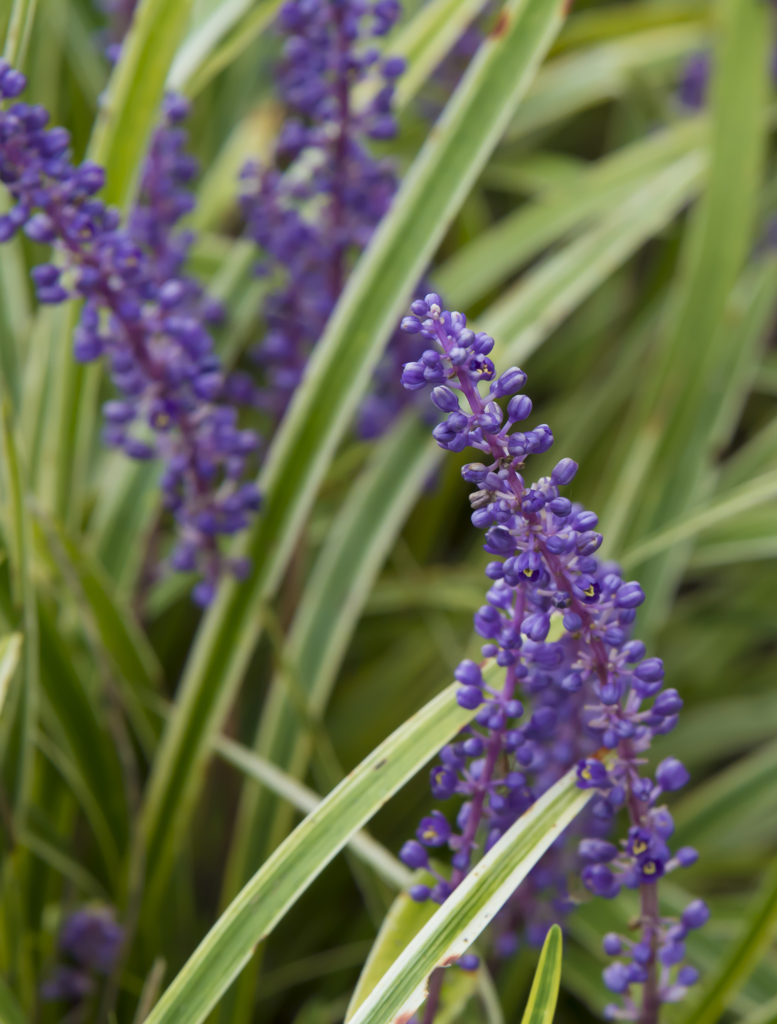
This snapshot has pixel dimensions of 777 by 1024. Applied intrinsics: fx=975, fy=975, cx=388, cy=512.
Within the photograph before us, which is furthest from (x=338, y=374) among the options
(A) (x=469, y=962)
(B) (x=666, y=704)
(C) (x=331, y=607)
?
(A) (x=469, y=962)

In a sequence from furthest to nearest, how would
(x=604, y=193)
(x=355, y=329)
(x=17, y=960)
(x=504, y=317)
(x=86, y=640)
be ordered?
(x=604, y=193)
(x=504, y=317)
(x=86, y=640)
(x=355, y=329)
(x=17, y=960)

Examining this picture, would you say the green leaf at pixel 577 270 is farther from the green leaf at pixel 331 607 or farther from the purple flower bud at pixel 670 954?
the purple flower bud at pixel 670 954

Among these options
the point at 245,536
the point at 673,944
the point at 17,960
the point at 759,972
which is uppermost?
the point at 245,536

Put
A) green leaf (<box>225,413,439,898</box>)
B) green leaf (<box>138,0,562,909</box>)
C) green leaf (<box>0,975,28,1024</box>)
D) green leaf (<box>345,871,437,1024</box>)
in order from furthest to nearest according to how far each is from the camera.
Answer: green leaf (<box>225,413,439,898</box>), green leaf (<box>138,0,562,909</box>), green leaf (<box>0,975,28,1024</box>), green leaf (<box>345,871,437,1024</box>)

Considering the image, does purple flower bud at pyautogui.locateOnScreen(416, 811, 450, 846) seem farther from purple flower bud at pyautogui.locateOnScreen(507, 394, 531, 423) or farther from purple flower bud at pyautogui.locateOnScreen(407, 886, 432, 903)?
purple flower bud at pyautogui.locateOnScreen(507, 394, 531, 423)

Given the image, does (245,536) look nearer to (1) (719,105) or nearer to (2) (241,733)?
(2) (241,733)

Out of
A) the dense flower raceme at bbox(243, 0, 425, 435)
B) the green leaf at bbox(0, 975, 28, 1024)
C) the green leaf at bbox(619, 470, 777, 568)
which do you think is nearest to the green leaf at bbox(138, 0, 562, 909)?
the dense flower raceme at bbox(243, 0, 425, 435)

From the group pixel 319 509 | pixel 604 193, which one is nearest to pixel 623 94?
pixel 604 193
